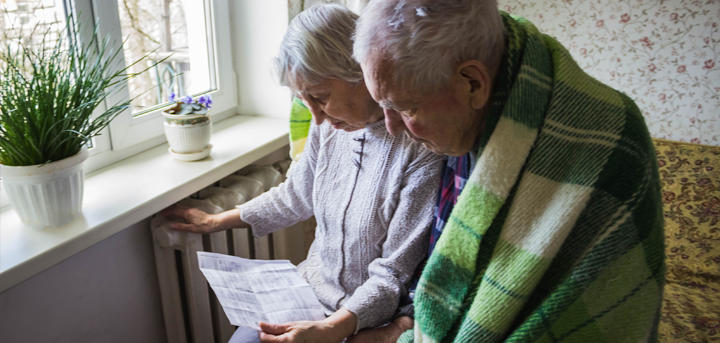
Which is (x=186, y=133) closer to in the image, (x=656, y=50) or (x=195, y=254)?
(x=195, y=254)

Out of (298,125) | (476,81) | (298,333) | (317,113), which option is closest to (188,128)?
(298,125)

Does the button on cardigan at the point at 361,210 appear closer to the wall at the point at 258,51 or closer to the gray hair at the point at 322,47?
the gray hair at the point at 322,47

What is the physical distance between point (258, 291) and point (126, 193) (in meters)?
0.40

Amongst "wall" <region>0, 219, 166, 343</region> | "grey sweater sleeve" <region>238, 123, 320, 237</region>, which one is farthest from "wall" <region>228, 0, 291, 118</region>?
"wall" <region>0, 219, 166, 343</region>

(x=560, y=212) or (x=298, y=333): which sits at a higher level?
(x=560, y=212)

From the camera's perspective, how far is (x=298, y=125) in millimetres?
1367

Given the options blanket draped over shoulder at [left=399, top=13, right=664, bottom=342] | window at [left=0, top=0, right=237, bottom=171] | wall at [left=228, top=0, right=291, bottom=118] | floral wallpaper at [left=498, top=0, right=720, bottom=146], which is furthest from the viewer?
floral wallpaper at [left=498, top=0, right=720, bottom=146]

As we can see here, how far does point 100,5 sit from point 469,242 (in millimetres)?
1040

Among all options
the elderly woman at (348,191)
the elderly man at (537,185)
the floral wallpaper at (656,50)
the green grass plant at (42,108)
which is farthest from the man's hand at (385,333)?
the floral wallpaper at (656,50)

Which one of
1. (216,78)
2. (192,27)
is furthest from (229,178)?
(192,27)

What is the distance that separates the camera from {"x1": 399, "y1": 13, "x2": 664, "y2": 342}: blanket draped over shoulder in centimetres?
67

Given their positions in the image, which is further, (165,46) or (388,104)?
(165,46)

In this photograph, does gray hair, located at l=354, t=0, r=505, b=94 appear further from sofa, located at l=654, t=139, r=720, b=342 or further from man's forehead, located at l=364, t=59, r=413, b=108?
sofa, located at l=654, t=139, r=720, b=342

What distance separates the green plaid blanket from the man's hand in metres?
0.55
